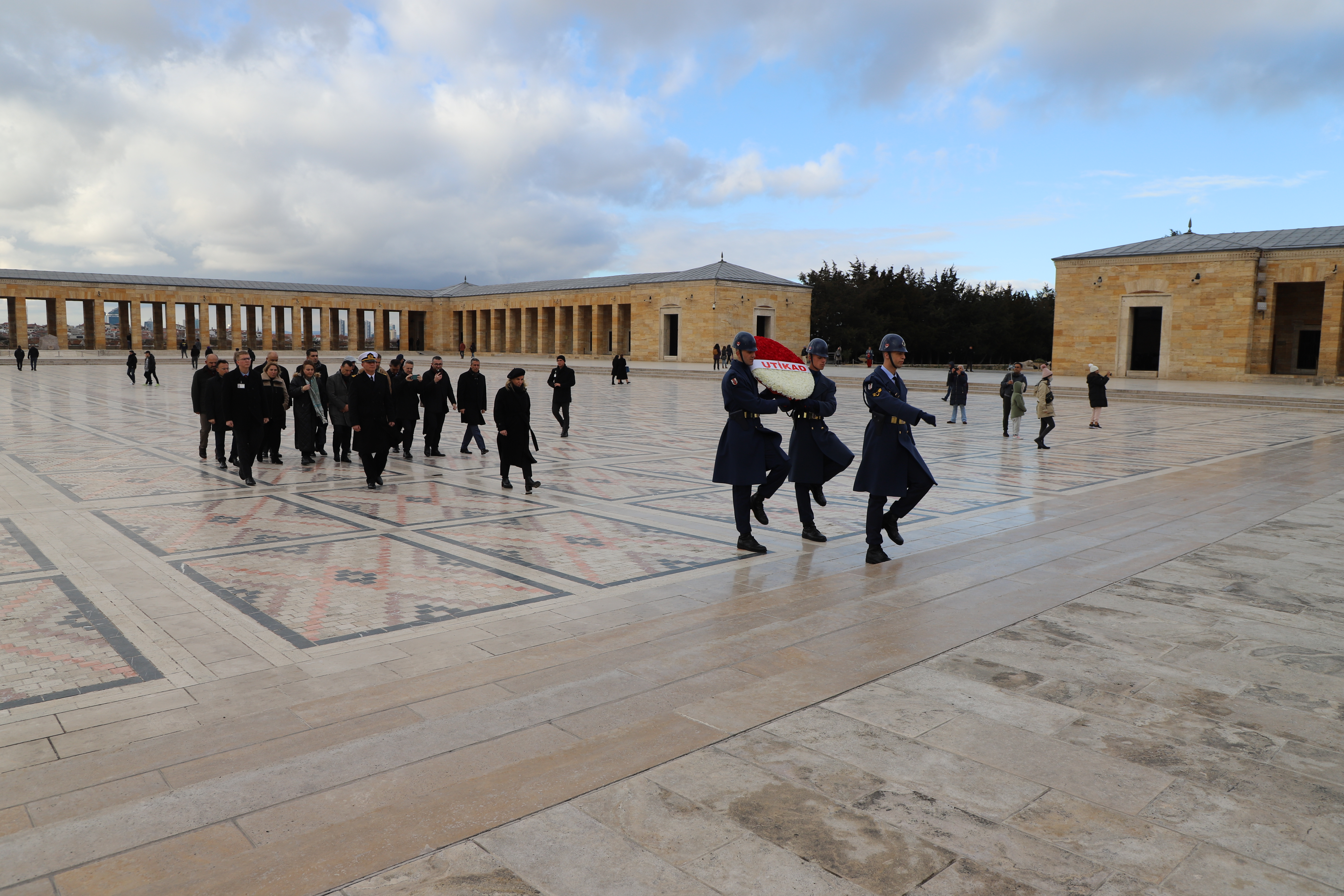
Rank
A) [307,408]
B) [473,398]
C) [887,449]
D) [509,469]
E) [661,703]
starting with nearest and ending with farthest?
[661,703] < [887,449] < [509,469] < [307,408] < [473,398]

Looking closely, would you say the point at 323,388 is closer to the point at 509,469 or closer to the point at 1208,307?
the point at 509,469

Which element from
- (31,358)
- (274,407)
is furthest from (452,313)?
(274,407)

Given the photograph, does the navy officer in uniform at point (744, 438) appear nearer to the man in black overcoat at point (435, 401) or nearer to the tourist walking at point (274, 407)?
the man in black overcoat at point (435, 401)

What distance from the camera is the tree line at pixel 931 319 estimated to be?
5394 cm

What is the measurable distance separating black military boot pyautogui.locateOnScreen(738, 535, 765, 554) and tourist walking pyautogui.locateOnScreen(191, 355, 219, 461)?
759 cm

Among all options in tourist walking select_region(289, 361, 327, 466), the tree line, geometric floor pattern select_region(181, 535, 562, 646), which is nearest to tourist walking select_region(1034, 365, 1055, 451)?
geometric floor pattern select_region(181, 535, 562, 646)

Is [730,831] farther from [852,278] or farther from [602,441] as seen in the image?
[852,278]

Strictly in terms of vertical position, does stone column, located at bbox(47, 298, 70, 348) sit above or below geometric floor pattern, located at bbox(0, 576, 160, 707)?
above

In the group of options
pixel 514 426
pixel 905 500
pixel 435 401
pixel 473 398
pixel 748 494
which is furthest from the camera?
pixel 435 401

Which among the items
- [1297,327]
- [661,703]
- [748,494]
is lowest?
[661,703]

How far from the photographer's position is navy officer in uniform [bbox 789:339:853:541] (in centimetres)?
661

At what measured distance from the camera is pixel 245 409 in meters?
9.91

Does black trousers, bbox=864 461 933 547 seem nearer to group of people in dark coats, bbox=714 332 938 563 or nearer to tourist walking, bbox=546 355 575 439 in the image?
group of people in dark coats, bbox=714 332 938 563

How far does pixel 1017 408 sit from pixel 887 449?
33.1ft
